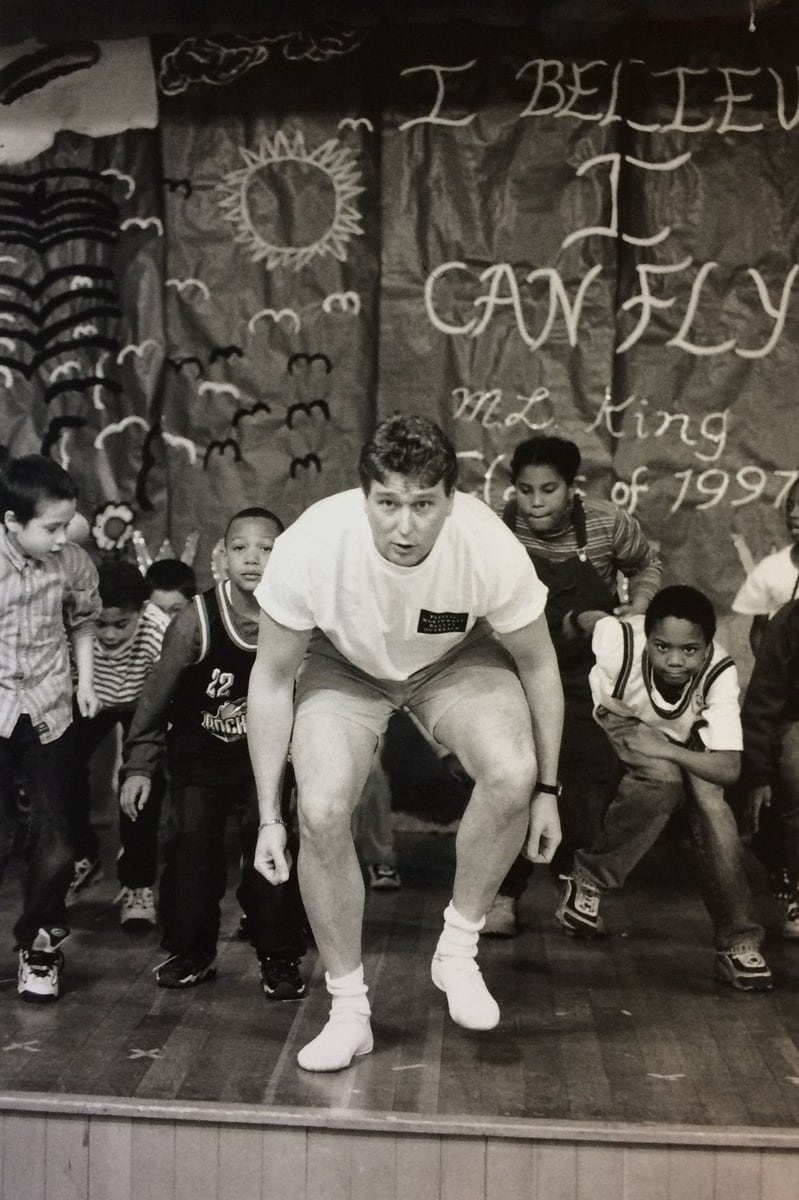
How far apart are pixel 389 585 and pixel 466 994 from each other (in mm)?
885

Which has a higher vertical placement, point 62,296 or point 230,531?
point 62,296

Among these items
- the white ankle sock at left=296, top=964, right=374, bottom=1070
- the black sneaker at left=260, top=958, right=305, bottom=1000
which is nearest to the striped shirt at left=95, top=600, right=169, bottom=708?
the black sneaker at left=260, top=958, right=305, bottom=1000

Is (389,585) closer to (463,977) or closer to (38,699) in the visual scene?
(463,977)

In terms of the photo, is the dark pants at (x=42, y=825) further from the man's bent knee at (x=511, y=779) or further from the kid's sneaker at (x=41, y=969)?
the man's bent knee at (x=511, y=779)

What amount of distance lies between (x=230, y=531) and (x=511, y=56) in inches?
93.2

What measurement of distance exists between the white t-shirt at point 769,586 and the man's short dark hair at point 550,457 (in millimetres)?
785

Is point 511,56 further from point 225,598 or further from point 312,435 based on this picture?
point 225,598

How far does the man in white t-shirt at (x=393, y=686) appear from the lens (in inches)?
109

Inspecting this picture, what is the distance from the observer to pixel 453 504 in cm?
290

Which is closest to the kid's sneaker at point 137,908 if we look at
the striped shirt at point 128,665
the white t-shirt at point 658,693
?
the striped shirt at point 128,665

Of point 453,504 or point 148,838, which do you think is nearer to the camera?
point 453,504

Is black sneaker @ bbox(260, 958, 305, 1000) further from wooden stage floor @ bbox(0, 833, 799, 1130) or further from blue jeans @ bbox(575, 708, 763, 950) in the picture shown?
blue jeans @ bbox(575, 708, 763, 950)

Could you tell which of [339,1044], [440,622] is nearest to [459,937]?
[339,1044]

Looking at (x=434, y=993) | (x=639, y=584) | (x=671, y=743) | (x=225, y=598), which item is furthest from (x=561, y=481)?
(x=434, y=993)
